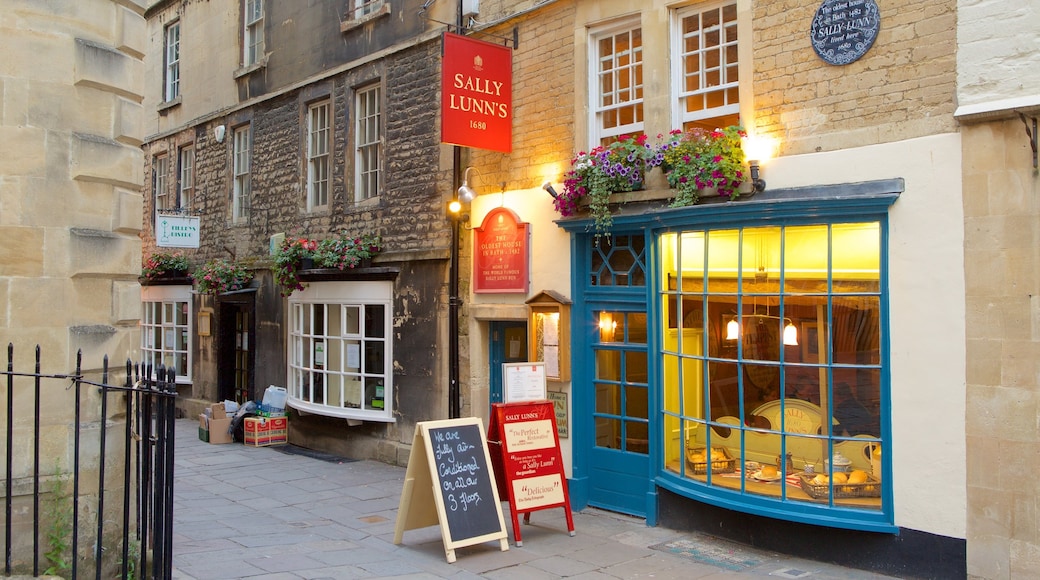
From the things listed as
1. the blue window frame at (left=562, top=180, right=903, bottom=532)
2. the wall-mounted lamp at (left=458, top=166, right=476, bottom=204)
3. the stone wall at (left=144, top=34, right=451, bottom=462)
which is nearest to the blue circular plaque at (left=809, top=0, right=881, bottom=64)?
the blue window frame at (left=562, top=180, right=903, bottom=532)

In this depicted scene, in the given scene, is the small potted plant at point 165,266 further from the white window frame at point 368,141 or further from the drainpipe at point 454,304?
the drainpipe at point 454,304

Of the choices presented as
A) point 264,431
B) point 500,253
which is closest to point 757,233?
point 500,253

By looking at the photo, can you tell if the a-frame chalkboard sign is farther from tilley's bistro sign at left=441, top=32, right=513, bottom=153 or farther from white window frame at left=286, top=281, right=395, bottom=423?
white window frame at left=286, top=281, right=395, bottom=423

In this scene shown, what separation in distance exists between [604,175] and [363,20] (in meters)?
5.76

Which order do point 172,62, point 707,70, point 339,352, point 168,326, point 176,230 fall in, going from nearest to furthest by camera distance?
point 707,70 < point 339,352 < point 176,230 < point 168,326 < point 172,62

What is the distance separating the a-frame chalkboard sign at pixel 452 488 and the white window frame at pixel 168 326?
10880 mm

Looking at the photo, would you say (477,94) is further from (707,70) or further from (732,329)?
(732,329)

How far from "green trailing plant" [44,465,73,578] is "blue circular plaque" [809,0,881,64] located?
6607mm

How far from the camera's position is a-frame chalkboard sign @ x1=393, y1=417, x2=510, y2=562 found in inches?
287

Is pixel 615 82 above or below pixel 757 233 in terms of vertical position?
above

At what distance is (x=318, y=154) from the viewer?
1349 centimetres

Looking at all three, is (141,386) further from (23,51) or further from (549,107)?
(549,107)

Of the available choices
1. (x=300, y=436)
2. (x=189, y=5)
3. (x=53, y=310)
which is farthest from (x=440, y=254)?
(x=189, y=5)

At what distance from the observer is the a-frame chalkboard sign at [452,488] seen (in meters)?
7.30
